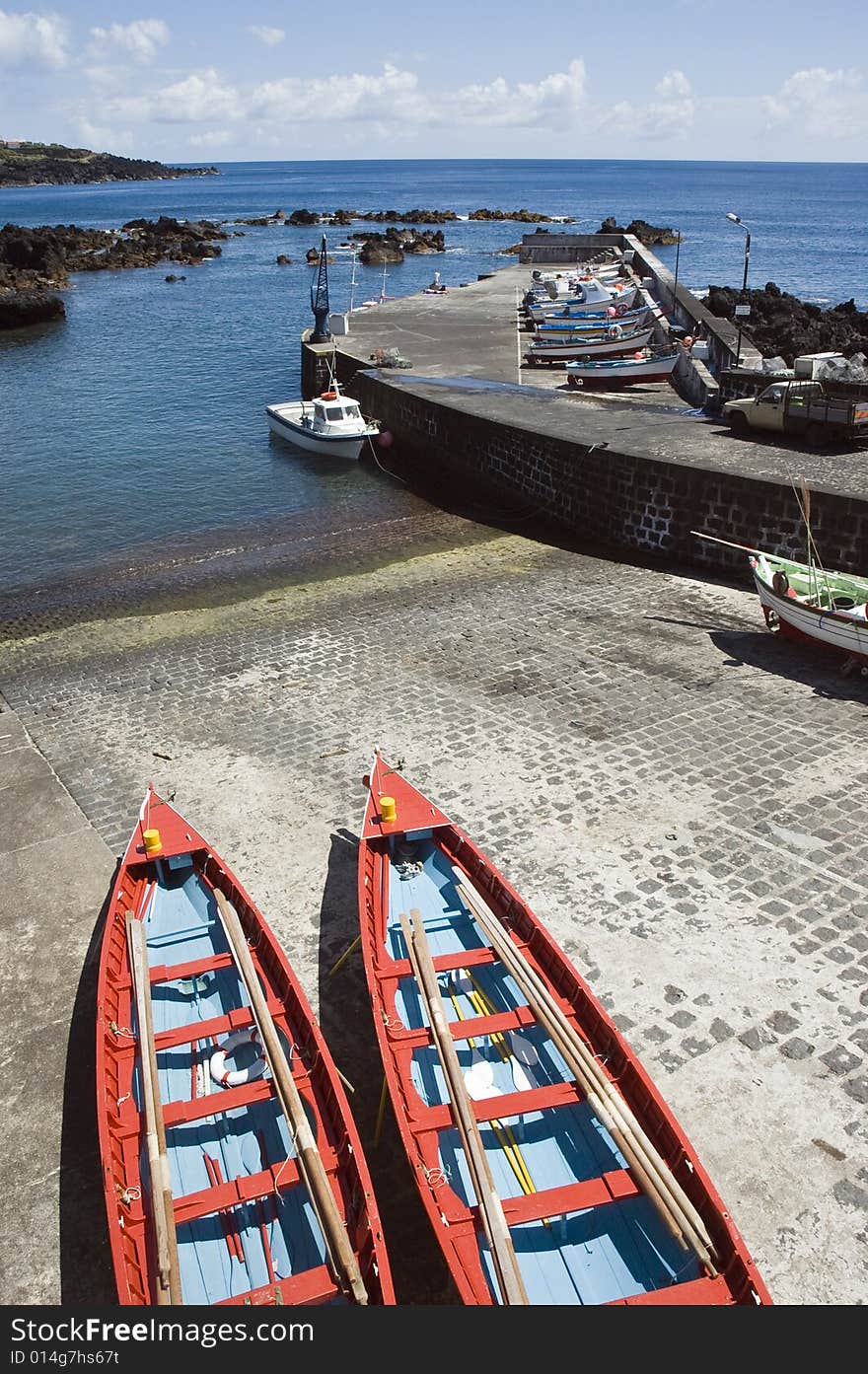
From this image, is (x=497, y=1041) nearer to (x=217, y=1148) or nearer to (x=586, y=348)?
(x=217, y=1148)

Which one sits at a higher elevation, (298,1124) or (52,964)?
(298,1124)

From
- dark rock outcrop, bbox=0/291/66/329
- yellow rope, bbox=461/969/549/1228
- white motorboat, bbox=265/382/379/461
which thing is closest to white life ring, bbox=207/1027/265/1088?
yellow rope, bbox=461/969/549/1228

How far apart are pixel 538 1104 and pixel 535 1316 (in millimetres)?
1551

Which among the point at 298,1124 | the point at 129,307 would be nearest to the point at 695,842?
the point at 298,1124

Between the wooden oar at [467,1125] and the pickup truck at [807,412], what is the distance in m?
17.3

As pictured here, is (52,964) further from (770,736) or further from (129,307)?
A: (129,307)

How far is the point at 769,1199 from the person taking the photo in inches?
287

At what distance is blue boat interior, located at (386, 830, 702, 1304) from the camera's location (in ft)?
20.6

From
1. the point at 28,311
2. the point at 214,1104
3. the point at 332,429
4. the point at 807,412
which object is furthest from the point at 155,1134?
the point at 28,311

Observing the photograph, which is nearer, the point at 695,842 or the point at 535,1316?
the point at 535,1316

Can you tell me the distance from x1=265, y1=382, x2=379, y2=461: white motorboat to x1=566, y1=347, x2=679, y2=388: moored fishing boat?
25.0 ft

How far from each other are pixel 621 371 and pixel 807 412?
13.0m

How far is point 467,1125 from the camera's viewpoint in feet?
22.8
